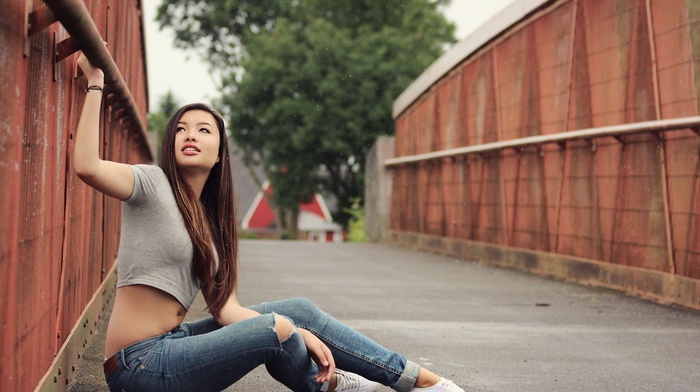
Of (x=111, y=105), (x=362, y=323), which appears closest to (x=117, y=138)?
(x=111, y=105)

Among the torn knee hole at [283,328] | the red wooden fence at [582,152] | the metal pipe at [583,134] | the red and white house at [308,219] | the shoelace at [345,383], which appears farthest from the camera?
the red and white house at [308,219]

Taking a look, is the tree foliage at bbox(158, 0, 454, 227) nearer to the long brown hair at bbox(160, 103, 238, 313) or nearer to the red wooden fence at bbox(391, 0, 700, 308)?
the red wooden fence at bbox(391, 0, 700, 308)

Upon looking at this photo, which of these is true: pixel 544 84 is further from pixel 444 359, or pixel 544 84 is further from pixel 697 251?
pixel 444 359

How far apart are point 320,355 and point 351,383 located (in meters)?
0.26

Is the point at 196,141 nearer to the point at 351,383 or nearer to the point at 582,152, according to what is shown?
the point at 351,383

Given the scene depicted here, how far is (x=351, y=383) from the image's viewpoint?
13.6 ft

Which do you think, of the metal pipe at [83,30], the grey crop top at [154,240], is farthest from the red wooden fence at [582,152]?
the grey crop top at [154,240]

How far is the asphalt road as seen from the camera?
548 cm

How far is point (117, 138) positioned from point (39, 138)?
460 centimetres

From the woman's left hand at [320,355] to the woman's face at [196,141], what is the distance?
0.68m

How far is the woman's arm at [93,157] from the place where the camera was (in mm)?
3227

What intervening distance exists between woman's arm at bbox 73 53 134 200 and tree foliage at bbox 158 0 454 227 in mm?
30308

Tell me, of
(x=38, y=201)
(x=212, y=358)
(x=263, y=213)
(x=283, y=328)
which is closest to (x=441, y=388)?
(x=283, y=328)

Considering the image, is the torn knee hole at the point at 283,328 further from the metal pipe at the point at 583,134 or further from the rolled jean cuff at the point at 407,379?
the metal pipe at the point at 583,134
